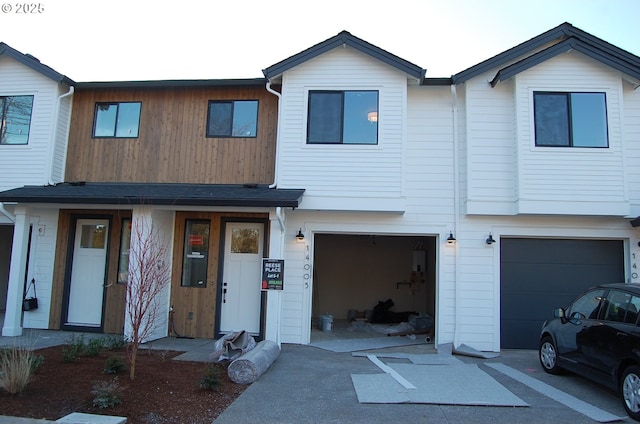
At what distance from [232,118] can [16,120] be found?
17.3ft

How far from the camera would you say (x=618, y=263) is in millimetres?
9516

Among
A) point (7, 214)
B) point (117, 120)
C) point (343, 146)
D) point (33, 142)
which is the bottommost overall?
point (7, 214)

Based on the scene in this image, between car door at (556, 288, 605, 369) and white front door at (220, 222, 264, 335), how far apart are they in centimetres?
588

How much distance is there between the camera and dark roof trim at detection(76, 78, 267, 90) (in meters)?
10.2

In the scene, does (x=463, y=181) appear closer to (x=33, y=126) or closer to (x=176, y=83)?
(x=176, y=83)

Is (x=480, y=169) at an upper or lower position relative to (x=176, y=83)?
lower

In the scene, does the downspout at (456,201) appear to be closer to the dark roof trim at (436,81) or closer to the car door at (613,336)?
the dark roof trim at (436,81)

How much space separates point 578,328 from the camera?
261 inches

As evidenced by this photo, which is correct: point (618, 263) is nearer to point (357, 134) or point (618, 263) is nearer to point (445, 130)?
point (445, 130)

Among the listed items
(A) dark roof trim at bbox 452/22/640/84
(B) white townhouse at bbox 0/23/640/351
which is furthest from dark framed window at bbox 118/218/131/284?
(A) dark roof trim at bbox 452/22/640/84

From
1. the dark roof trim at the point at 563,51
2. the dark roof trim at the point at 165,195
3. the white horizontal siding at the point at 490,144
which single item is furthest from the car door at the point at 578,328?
the dark roof trim at the point at 165,195

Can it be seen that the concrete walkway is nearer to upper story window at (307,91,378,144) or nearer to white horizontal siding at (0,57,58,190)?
white horizontal siding at (0,57,58,190)

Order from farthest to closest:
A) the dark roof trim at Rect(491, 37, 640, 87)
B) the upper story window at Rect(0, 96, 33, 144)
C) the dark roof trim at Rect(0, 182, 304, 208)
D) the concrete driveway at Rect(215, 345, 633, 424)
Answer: the upper story window at Rect(0, 96, 33, 144) < the dark roof trim at Rect(491, 37, 640, 87) < the dark roof trim at Rect(0, 182, 304, 208) < the concrete driveway at Rect(215, 345, 633, 424)

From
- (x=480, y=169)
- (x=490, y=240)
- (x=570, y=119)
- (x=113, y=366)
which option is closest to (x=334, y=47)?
(x=480, y=169)
